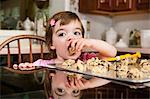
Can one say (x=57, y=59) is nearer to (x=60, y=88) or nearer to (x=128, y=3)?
(x=60, y=88)

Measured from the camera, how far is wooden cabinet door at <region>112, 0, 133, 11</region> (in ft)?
8.28

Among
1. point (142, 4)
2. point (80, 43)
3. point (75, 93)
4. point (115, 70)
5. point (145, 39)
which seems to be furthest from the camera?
point (142, 4)

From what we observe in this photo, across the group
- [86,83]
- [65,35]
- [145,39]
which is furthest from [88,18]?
[86,83]

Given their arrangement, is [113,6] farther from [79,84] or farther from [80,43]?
[79,84]

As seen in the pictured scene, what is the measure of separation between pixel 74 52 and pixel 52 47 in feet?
0.46

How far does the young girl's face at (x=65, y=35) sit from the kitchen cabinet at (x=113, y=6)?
4.50ft

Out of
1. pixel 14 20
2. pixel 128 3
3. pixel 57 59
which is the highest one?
pixel 128 3

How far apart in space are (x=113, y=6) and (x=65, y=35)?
163 centimetres

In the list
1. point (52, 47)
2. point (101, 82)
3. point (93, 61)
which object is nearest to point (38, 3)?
point (52, 47)

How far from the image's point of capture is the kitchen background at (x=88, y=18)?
2486 mm

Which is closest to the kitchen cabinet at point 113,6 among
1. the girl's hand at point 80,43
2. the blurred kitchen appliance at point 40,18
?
the blurred kitchen appliance at point 40,18

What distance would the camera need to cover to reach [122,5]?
103 inches

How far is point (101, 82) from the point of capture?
2.34ft

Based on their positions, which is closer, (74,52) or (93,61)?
(93,61)
